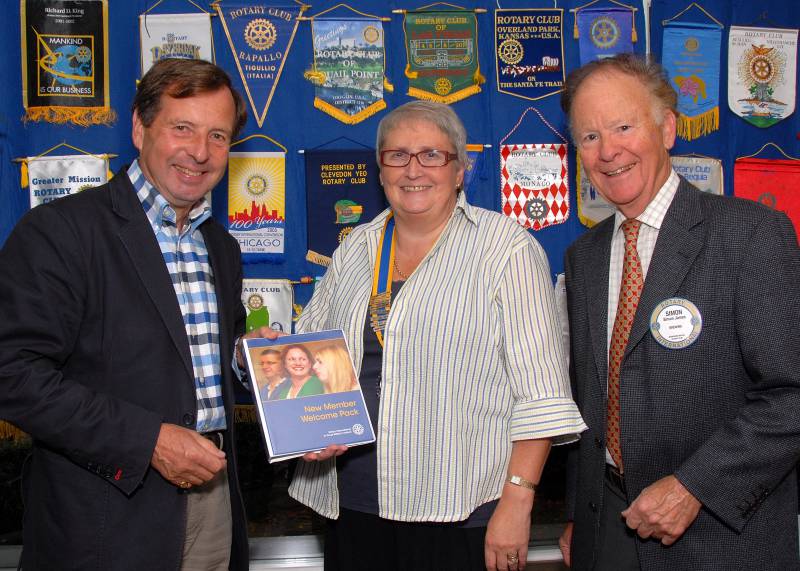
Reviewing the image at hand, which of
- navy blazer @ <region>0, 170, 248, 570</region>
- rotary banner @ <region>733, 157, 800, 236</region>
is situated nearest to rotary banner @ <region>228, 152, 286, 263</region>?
navy blazer @ <region>0, 170, 248, 570</region>

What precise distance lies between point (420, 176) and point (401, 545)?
4.22 ft

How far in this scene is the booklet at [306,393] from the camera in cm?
231

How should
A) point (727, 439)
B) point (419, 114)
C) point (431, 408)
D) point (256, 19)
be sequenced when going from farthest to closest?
point (256, 19), point (419, 114), point (431, 408), point (727, 439)

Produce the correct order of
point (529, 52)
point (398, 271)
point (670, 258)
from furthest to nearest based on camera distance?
point (529, 52) < point (398, 271) < point (670, 258)

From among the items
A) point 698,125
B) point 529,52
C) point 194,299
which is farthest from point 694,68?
point 194,299

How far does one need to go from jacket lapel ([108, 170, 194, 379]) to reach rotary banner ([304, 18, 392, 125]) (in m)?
1.90

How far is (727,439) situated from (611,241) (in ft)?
2.68

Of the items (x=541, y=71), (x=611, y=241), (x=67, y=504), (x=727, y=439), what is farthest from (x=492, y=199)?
(x=67, y=504)

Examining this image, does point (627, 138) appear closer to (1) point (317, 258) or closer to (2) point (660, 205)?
(2) point (660, 205)

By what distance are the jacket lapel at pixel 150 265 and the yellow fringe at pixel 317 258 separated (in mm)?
1715

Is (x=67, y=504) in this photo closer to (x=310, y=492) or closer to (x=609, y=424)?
(x=310, y=492)

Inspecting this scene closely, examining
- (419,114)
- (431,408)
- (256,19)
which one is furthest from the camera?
(256,19)

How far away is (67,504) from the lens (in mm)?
2199

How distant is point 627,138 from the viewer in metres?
2.43
